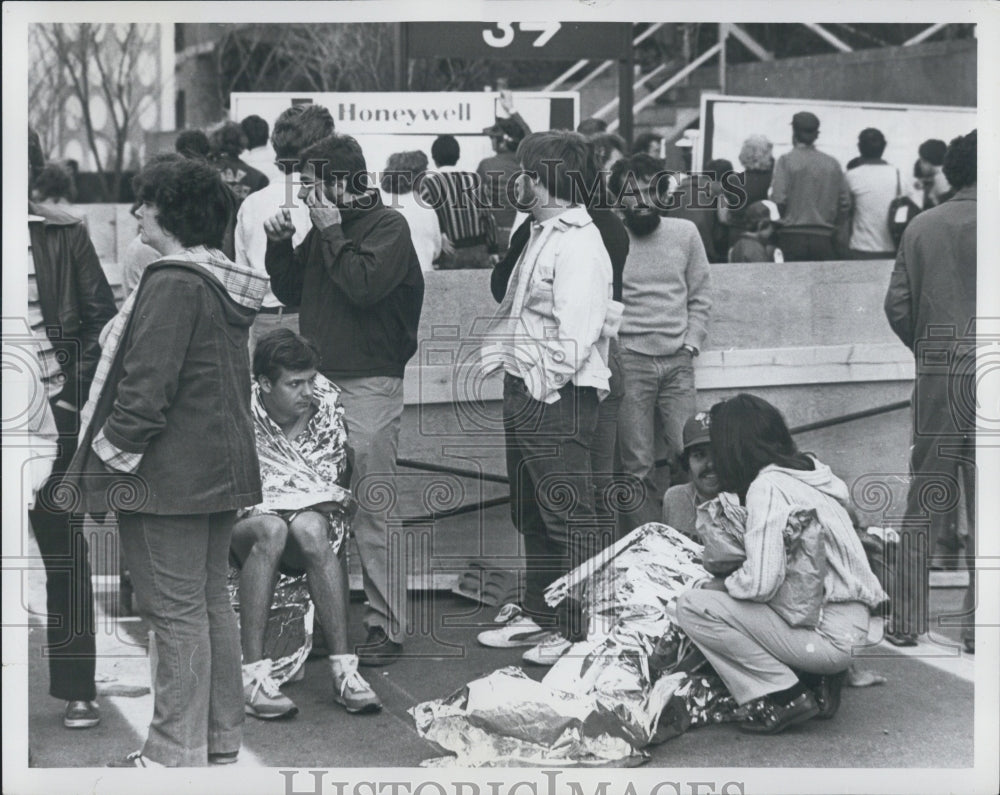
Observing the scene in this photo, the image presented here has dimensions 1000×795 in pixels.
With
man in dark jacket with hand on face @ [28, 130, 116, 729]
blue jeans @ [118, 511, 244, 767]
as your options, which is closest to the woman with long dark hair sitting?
blue jeans @ [118, 511, 244, 767]

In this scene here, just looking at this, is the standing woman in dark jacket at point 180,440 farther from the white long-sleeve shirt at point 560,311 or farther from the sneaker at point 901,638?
the sneaker at point 901,638

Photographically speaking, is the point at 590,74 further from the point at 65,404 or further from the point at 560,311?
the point at 65,404

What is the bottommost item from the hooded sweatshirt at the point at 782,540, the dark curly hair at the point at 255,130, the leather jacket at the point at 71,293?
the hooded sweatshirt at the point at 782,540

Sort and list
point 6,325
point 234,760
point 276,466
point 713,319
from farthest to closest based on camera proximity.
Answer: point 713,319 → point 276,466 → point 6,325 → point 234,760

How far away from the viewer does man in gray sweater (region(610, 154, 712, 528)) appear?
5.88 metres

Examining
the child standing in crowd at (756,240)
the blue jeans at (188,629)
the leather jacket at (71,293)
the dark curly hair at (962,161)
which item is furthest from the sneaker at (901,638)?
the leather jacket at (71,293)

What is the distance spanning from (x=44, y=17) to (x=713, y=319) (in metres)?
2.80

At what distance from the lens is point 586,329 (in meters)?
5.02

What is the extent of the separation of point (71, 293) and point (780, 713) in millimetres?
2432

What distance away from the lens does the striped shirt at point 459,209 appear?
237 inches

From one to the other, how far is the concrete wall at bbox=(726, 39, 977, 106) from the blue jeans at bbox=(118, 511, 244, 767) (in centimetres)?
642

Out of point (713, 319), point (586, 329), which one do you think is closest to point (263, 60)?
point (713, 319)

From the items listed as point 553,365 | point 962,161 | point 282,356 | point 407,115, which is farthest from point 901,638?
point 407,115

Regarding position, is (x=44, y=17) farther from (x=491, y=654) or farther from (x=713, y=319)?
(x=713, y=319)
